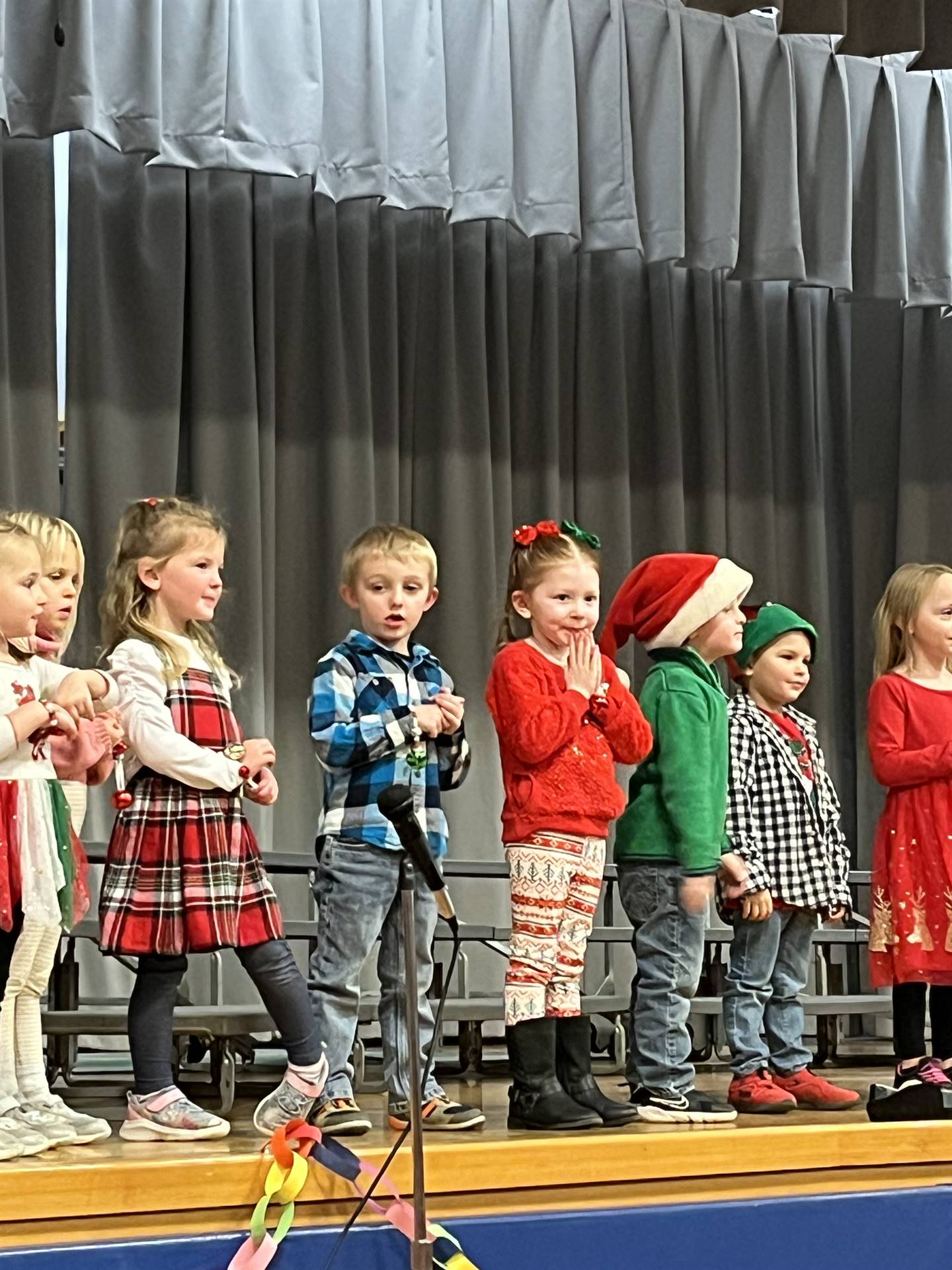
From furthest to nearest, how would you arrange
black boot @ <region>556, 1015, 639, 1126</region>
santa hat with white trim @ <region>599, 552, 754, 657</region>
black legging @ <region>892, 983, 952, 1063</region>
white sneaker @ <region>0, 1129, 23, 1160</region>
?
black legging @ <region>892, 983, 952, 1063</region> < santa hat with white trim @ <region>599, 552, 754, 657</region> < black boot @ <region>556, 1015, 639, 1126</region> < white sneaker @ <region>0, 1129, 23, 1160</region>

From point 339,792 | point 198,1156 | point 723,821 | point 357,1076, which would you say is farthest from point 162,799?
point 357,1076

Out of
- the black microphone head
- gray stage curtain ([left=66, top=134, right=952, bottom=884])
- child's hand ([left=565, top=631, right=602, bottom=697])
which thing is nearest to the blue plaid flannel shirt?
child's hand ([left=565, top=631, right=602, bottom=697])

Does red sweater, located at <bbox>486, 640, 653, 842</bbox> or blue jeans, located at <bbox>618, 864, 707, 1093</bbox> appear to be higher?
red sweater, located at <bbox>486, 640, 653, 842</bbox>

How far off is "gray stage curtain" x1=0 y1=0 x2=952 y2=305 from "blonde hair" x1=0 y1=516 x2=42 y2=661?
1642 millimetres

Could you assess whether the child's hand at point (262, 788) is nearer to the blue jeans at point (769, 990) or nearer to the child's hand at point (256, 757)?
the child's hand at point (256, 757)

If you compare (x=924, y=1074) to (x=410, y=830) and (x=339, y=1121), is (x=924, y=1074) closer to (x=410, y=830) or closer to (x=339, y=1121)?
(x=339, y=1121)

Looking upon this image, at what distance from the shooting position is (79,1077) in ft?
14.2

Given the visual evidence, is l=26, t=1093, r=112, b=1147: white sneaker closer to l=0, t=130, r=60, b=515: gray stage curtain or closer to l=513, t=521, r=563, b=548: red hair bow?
l=513, t=521, r=563, b=548: red hair bow

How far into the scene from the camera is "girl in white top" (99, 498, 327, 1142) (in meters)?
2.84

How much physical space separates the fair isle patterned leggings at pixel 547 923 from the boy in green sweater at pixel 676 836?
0.19 meters

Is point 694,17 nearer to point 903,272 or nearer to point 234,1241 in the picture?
point 903,272

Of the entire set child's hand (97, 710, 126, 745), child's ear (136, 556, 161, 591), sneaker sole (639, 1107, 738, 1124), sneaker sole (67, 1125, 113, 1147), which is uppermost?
child's ear (136, 556, 161, 591)

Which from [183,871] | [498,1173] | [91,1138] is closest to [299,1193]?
[498,1173]

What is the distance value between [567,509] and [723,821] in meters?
2.33
